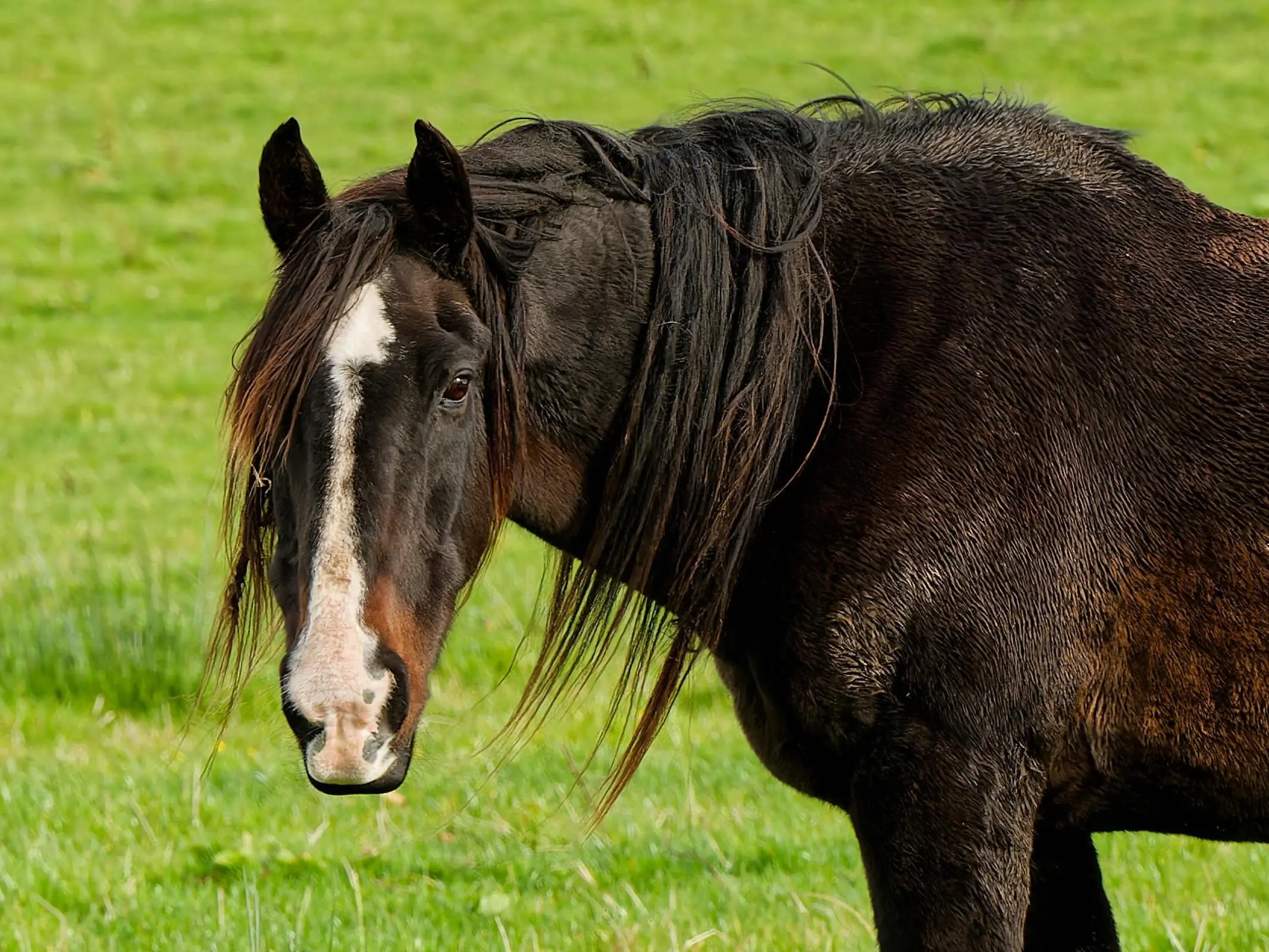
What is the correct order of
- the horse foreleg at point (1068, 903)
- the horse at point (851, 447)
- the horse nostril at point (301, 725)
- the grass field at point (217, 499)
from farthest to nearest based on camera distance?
the grass field at point (217, 499) → the horse foreleg at point (1068, 903) → the horse at point (851, 447) → the horse nostril at point (301, 725)

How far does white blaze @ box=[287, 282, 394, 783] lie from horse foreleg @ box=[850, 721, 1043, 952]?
96 centimetres

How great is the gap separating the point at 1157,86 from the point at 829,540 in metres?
15.7

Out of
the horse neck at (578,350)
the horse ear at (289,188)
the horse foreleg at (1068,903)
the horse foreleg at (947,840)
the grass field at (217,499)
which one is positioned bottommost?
the grass field at (217,499)

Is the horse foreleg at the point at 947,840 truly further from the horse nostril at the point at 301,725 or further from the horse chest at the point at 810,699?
the horse nostril at the point at 301,725

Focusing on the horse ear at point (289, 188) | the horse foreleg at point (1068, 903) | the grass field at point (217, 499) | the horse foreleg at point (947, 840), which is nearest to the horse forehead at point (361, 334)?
the horse ear at point (289, 188)

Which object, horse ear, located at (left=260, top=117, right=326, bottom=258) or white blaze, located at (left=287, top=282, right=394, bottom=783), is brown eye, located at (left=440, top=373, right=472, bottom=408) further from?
horse ear, located at (left=260, top=117, right=326, bottom=258)

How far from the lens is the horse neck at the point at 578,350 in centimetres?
304

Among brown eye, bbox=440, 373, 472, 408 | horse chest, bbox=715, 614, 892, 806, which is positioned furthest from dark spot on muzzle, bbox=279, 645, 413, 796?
horse chest, bbox=715, 614, 892, 806

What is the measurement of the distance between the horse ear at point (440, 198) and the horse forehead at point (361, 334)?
206mm

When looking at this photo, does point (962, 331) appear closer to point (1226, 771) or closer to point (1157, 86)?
point (1226, 771)

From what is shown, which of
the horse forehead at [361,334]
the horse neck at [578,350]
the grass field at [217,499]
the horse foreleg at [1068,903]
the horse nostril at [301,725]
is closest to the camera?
the horse nostril at [301,725]

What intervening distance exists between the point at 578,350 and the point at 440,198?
0.43m

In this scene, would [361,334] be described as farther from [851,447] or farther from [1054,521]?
[1054,521]

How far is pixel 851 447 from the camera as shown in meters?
2.99
